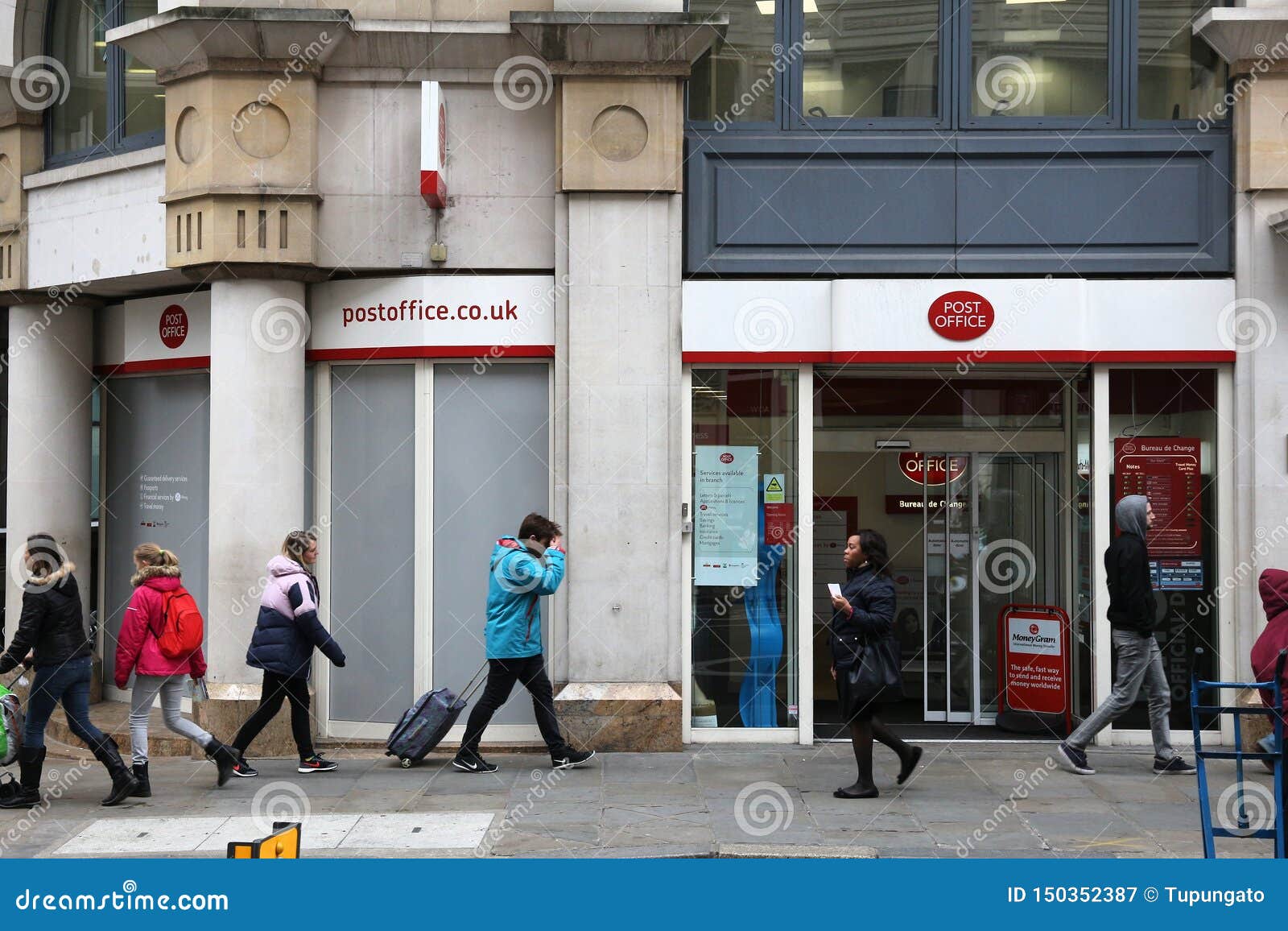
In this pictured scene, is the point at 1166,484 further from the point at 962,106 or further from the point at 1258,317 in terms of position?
the point at 962,106

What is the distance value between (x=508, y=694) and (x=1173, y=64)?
22.9 ft

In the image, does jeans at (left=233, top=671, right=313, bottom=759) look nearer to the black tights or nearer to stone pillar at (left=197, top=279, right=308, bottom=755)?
stone pillar at (left=197, top=279, right=308, bottom=755)

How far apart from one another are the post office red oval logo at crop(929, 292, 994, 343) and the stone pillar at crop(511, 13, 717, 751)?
2022 mm

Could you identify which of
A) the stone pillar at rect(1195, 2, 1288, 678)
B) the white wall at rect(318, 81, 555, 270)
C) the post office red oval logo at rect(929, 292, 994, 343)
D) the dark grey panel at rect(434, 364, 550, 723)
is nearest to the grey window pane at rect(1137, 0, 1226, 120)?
the stone pillar at rect(1195, 2, 1288, 678)

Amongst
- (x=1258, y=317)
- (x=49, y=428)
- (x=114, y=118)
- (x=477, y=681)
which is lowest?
(x=477, y=681)

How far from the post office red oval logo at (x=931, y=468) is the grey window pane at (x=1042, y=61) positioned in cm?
281

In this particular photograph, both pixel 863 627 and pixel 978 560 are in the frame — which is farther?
pixel 978 560

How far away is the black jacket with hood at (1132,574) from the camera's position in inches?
382

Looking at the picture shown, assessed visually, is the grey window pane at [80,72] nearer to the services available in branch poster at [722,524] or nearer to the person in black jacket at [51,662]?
the person in black jacket at [51,662]

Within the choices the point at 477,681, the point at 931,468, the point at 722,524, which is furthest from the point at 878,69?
the point at 477,681

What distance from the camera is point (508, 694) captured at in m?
9.88

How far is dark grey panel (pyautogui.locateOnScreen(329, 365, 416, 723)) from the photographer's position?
36.1ft

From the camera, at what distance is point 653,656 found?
10688 mm

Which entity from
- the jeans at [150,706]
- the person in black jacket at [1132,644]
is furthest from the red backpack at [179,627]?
the person in black jacket at [1132,644]
